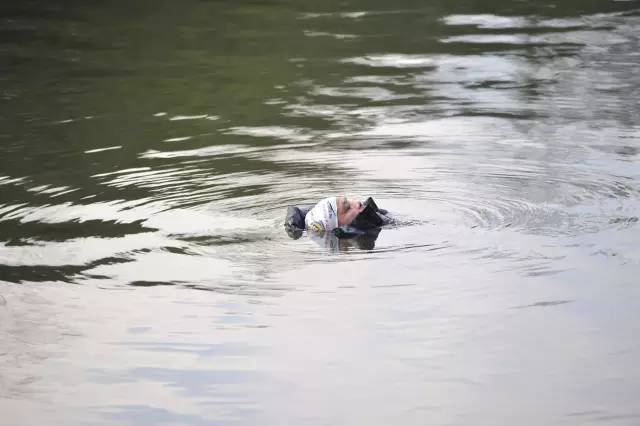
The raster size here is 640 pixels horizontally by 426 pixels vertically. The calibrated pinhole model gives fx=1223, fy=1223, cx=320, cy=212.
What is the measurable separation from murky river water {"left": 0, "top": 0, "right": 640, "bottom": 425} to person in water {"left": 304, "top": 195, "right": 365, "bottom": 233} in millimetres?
193

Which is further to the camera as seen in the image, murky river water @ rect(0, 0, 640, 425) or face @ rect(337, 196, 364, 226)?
face @ rect(337, 196, 364, 226)

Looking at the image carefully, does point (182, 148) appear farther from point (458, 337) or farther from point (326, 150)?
point (458, 337)

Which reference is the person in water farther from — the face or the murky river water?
the murky river water

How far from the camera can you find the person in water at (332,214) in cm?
901

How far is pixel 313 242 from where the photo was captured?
8891 mm

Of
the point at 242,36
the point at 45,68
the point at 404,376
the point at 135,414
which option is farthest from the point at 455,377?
the point at 242,36

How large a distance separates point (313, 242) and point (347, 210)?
0.40m

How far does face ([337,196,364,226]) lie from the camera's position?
8.99 m

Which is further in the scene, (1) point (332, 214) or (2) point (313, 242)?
(1) point (332, 214)

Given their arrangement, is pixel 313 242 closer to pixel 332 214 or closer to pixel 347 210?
pixel 332 214

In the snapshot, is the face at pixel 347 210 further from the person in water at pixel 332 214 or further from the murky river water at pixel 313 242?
Result: the murky river water at pixel 313 242

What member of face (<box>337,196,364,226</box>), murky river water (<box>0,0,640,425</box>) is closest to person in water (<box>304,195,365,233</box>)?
face (<box>337,196,364,226</box>)

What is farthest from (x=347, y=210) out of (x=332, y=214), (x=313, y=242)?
(x=313, y=242)

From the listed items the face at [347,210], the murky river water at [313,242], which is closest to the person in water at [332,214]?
the face at [347,210]
